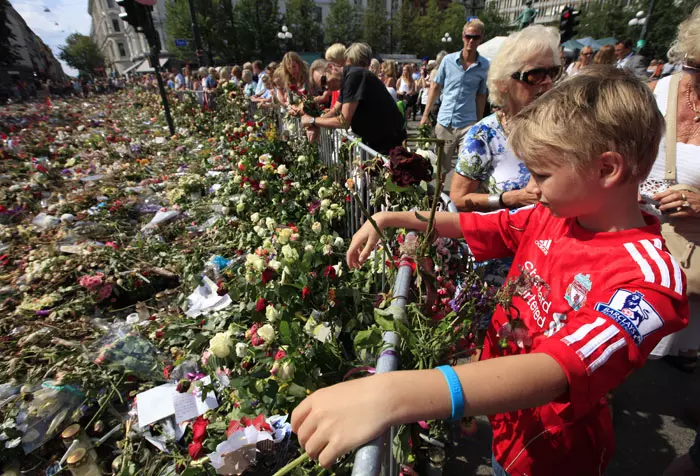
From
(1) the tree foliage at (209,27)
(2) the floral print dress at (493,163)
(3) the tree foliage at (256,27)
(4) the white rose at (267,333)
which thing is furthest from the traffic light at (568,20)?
(3) the tree foliage at (256,27)

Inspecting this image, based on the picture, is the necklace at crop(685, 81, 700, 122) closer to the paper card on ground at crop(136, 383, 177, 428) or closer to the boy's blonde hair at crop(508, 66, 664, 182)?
the boy's blonde hair at crop(508, 66, 664, 182)

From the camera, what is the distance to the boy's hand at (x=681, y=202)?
1418 millimetres

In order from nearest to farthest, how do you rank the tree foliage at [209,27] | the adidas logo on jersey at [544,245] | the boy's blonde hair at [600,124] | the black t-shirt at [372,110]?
the boy's blonde hair at [600,124] → the adidas logo on jersey at [544,245] → the black t-shirt at [372,110] → the tree foliage at [209,27]

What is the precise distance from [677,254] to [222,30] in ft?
163

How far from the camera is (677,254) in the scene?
1571mm

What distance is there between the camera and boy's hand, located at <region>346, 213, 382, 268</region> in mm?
1152

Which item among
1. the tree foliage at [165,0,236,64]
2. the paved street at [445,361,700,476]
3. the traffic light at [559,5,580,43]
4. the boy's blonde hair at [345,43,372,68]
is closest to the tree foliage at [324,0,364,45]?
the tree foliage at [165,0,236,64]

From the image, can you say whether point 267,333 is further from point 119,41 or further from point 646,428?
point 119,41

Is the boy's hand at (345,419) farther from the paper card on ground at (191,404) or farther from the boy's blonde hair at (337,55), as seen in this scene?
the boy's blonde hair at (337,55)

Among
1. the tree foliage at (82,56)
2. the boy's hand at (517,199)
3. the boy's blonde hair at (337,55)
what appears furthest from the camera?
the tree foliage at (82,56)

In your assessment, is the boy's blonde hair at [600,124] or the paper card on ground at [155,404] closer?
the boy's blonde hair at [600,124]

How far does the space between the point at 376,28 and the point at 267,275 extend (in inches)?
2326

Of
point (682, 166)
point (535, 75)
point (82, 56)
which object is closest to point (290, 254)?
point (535, 75)

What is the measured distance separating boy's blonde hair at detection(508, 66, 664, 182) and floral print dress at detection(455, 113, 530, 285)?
924mm
